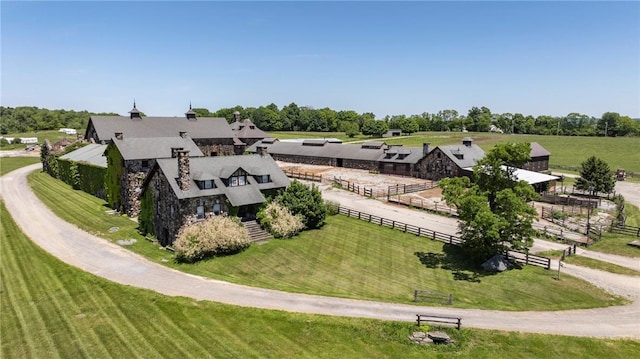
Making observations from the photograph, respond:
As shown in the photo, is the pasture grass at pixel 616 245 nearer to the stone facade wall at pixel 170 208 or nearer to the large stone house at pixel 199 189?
the large stone house at pixel 199 189

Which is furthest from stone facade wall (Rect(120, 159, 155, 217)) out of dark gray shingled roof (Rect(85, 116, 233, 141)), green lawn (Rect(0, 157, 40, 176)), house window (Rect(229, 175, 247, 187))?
green lawn (Rect(0, 157, 40, 176))

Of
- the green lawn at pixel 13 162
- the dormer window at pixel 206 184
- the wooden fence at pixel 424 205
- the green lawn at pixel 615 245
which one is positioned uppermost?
the dormer window at pixel 206 184

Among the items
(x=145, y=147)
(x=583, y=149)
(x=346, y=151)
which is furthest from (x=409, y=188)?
(x=583, y=149)

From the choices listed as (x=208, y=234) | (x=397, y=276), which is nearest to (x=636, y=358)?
(x=397, y=276)

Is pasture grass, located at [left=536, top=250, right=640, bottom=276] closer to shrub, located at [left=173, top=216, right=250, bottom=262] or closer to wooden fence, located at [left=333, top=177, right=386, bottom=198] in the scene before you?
wooden fence, located at [left=333, top=177, right=386, bottom=198]

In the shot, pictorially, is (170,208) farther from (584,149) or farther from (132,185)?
(584,149)

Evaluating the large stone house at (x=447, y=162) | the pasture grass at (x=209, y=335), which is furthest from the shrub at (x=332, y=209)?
the large stone house at (x=447, y=162)

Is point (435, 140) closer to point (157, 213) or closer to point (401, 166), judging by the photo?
point (401, 166)
